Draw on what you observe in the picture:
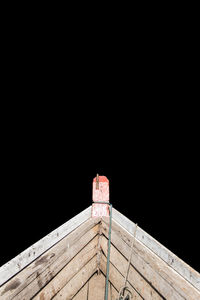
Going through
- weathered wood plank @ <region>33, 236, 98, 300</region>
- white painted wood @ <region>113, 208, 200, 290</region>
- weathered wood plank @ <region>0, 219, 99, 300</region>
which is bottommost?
weathered wood plank @ <region>33, 236, 98, 300</region>

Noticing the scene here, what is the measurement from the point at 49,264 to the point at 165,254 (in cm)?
126

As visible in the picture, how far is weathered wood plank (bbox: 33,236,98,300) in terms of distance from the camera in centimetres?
189

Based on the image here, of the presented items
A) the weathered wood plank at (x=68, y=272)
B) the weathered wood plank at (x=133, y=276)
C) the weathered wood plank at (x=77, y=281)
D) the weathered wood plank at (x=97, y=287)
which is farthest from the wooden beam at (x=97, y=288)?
the weathered wood plank at (x=133, y=276)

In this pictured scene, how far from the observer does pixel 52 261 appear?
1.88 m

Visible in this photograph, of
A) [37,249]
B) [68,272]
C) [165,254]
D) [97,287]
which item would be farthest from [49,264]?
[97,287]

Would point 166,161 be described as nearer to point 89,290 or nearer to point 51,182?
point 51,182

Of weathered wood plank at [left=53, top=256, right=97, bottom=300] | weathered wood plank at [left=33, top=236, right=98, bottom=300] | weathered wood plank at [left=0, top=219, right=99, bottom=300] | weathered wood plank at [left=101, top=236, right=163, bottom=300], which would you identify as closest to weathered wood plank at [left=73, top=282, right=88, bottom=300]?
weathered wood plank at [left=53, top=256, right=97, bottom=300]

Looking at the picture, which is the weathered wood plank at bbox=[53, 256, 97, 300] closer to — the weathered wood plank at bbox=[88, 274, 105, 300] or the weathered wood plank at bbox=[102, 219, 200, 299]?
the weathered wood plank at bbox=[88, 274, 105, 300]

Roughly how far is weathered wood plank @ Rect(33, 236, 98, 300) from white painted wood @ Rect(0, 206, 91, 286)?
1.45ft

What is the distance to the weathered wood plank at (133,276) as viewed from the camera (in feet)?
6.14

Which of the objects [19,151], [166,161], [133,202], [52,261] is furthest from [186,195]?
[19,151]

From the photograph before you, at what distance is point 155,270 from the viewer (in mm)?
1766

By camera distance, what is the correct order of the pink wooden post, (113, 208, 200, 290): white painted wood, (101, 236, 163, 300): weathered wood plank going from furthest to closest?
the pink wooden post → (101, 236, 163, 300): weathered wood plank → (113, 208, 200, 290): white painted wood

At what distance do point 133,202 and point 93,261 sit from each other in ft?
9.62
